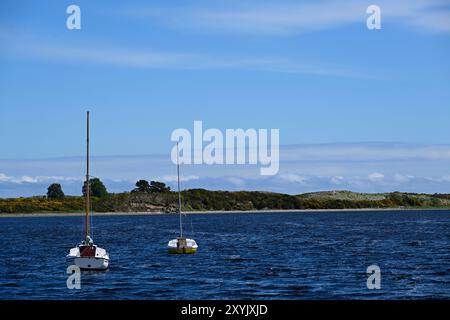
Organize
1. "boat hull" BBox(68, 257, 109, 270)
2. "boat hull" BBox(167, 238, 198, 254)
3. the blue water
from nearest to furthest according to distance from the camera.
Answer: the blue water
"boat hull" BBox(68, 257, 109, 270)
"boat hull" BBox(167, 238, 198, 254)

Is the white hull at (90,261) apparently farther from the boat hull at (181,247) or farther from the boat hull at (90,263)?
the boat hull at (181,247)

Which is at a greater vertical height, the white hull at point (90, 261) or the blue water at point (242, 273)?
the white hull at point (90, 261)

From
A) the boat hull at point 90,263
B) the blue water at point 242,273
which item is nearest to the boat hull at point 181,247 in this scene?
the blue water at point 242,273

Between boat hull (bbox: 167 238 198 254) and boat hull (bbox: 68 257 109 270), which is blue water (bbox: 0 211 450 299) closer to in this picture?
boat hull (bbox: 68 257 109 270)

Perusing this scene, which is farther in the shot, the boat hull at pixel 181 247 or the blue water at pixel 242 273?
the boat hull at pixel 181 247

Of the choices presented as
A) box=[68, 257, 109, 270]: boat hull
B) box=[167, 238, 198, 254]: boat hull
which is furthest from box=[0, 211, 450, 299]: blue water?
box=[167, 238, 198, 254]: boat hull

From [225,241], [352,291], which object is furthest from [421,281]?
[225,241]

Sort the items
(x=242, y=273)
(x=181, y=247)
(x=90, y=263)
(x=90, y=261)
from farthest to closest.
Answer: (x=181, y=247)
(x=90, y=263)
(x=90, y=261)
(x=242, y=273)

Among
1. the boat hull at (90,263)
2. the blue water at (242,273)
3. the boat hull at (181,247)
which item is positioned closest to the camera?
the blue water at (242,273)

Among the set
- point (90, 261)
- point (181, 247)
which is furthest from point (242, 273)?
point (181, 247)

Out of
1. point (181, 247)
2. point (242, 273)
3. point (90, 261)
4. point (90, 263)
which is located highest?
point (181, 247)

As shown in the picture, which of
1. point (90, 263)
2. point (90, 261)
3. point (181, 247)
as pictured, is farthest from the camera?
point (181, 247)

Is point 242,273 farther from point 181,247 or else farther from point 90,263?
point 181,247
